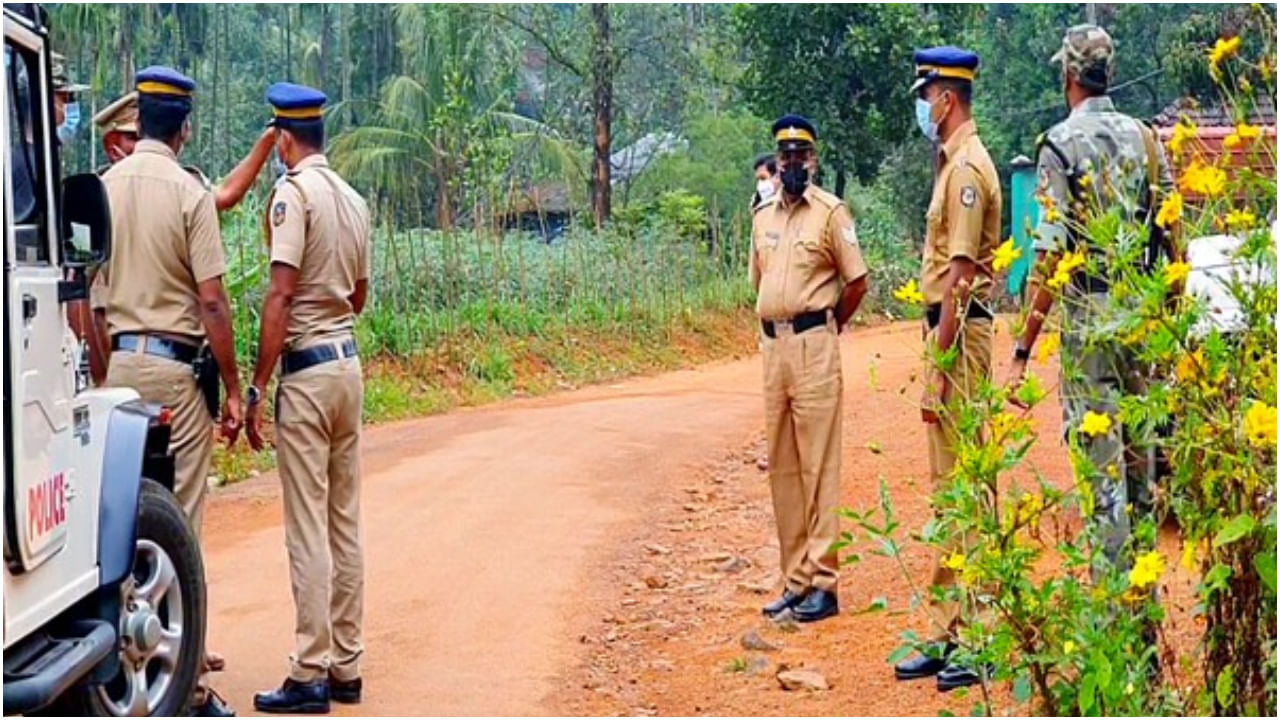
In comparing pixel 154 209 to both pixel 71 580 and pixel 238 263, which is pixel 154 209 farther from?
pixel 238 263

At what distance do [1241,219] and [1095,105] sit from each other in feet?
5.81

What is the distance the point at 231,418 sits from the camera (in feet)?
20.6

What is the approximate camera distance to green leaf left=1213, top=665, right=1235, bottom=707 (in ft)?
13.8

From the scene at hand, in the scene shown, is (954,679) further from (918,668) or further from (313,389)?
(313,389)

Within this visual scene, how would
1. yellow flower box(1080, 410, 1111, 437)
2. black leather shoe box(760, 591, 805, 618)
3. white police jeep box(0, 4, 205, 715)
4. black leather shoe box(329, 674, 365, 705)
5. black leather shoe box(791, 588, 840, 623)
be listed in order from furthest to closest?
1. black leather shoe box(760, 591, 805, 618)
2. black leather shoe box(791, 588, 840, 623)
3. black leather shoe box(329, 674, 365, 705)
4. white police jeep box(0, 4, 205, 715)
5. yellow flower box(1080, 410, 1111, 437)

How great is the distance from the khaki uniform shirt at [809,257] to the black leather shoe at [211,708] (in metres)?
2.65

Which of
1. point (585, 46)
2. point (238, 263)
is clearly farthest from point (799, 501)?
point (585, 46)

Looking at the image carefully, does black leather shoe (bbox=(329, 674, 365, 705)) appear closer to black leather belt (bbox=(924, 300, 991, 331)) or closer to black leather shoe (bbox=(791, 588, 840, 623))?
black leather shoe (bbox=(791, 588, 840, 623))

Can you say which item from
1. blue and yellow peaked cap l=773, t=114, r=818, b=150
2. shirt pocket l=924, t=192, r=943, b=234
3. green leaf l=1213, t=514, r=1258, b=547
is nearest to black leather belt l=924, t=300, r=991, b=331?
shirt pocket l=924, t=192, r=943, b=234

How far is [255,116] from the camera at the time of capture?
45.8 meters

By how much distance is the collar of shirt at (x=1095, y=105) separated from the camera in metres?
5.66

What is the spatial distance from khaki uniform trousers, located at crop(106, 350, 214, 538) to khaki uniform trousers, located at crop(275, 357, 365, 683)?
259 mm

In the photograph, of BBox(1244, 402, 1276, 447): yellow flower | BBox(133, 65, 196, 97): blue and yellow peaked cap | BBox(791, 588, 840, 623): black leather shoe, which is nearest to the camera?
BBox(1244, 402, 1276, 447): yellow flower

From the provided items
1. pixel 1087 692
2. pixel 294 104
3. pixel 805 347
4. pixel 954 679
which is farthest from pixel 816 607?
pixel 1087 692
